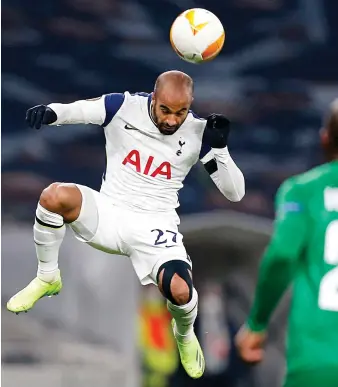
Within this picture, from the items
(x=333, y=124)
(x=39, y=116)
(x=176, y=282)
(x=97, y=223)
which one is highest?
(x=333, y=124)

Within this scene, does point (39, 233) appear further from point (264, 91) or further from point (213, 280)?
point (264, 91)

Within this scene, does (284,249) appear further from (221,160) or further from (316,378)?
(221,160)

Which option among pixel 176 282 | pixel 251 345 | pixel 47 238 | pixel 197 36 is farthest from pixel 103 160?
pixel 251 345

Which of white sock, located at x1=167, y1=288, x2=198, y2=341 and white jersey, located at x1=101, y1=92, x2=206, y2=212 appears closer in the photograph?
white sock, located at x1=167, y1=288, x2=198, y2=341

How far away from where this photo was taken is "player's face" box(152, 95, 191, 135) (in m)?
5.65

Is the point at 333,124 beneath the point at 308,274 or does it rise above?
above

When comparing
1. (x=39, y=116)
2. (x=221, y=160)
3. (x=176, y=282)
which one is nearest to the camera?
(x=39, y=116)

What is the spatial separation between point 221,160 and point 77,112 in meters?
0.82

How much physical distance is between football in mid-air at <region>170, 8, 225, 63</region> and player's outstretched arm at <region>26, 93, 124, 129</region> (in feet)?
1.46

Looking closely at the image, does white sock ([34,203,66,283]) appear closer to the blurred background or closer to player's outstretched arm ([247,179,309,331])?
player's outstretched arm ([247,179,309,331])

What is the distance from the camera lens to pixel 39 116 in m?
5.53

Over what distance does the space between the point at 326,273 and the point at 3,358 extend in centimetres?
720

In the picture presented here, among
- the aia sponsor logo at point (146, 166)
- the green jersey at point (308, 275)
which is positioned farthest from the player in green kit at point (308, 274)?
the aia sponsor logo at point (146, 166)

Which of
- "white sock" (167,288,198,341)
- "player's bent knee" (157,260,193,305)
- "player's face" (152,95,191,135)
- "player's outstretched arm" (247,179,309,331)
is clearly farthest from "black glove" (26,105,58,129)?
"player's outstretched arm" (247,179,309,331)
